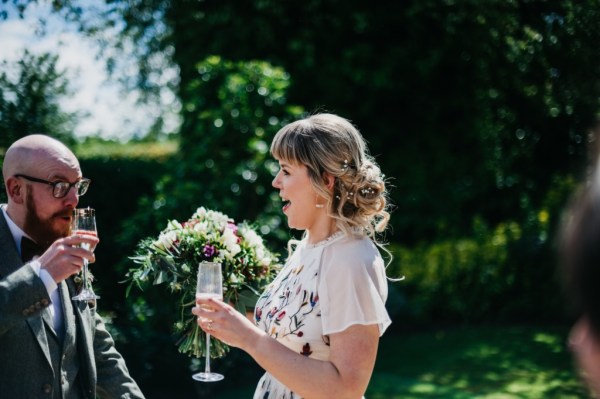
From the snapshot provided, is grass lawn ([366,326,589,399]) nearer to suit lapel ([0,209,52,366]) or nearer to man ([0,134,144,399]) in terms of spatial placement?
man ([0,134,144,399])

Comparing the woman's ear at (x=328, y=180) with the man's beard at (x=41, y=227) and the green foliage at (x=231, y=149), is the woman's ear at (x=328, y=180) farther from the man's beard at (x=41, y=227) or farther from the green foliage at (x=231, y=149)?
the green foliage at (x=231, y=149)

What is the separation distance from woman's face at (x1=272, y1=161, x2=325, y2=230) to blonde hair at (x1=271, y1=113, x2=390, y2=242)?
0.12ft

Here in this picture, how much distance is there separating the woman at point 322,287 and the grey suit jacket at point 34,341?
0.63 meters

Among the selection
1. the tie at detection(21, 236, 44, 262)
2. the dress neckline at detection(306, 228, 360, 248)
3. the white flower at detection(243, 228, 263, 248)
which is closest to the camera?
the tie at detection(21, 236, 44, 262)

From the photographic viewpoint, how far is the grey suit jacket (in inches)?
101

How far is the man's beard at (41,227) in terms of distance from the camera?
292 cm

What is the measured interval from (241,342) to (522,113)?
362 inches

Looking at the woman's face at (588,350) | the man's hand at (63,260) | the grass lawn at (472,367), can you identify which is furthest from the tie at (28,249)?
the grass lawn at (472,367)

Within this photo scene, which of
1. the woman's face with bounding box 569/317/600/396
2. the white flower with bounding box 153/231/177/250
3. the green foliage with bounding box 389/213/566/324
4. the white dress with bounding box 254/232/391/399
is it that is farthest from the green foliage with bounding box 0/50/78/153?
the green foliage with bounding box 389/213/566/324

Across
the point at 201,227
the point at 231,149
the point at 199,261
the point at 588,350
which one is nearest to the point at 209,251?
the point at 199,261

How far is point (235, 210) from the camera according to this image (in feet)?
26.2

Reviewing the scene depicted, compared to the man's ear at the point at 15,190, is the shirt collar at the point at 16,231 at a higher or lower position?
lower

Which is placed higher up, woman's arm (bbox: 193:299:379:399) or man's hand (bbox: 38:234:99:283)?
man's hand (bbox: 38:234:99:283)

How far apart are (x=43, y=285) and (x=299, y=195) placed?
118 cm
